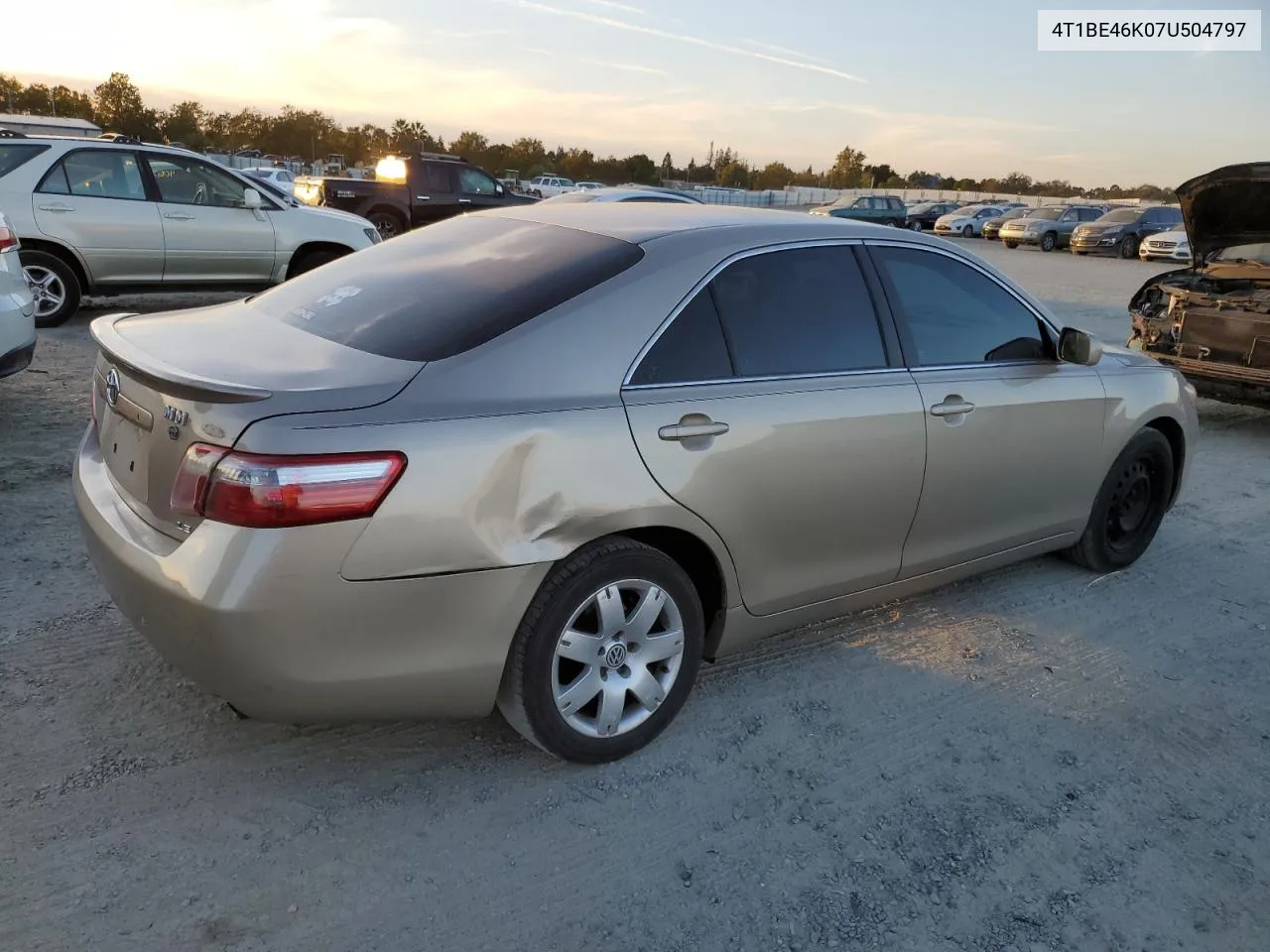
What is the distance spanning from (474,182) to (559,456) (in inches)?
643

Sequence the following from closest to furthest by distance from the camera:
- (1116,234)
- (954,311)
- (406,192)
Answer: (954,311), (406,192), (1116,234)

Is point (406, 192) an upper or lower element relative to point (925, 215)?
lower

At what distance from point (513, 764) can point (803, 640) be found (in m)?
1.38

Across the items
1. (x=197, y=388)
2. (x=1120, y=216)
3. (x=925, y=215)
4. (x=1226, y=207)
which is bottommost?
(x=197, y=388)

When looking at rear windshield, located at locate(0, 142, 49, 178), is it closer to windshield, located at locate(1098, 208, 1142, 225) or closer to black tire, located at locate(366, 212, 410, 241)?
black tire, located at locate(366, 212, 410, 241)

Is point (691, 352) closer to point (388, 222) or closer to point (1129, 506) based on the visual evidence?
point (1129, 506)

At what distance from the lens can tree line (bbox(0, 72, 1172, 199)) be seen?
64225 mm

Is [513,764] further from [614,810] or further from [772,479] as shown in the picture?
[772,479]

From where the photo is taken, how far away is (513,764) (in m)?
2.98

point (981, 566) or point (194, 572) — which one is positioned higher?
point (194, 572)

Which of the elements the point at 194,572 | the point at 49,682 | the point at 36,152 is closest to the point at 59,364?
the point at 36,152

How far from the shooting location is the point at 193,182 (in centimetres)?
960

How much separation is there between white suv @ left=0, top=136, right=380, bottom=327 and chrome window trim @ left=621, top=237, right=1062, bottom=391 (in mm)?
7926

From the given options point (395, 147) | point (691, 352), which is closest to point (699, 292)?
point (691, 352)
